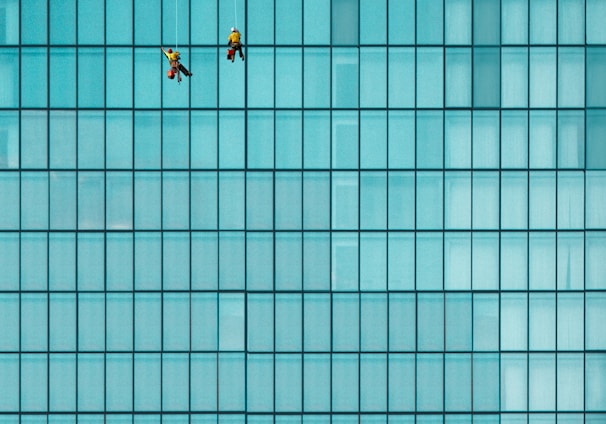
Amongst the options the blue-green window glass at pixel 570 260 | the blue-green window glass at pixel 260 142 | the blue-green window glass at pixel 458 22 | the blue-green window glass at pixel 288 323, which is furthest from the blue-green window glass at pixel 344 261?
the blue-green window glass at pixel 458 22

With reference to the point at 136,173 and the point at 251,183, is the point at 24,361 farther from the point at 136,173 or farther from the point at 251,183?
the point at 251,183

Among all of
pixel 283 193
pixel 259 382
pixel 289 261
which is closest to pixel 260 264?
pixel 289 261

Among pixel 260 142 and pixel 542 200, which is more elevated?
pixel 260 142

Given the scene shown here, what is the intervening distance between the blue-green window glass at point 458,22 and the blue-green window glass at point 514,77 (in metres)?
1.43

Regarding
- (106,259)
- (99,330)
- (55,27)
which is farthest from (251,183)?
(55,27)

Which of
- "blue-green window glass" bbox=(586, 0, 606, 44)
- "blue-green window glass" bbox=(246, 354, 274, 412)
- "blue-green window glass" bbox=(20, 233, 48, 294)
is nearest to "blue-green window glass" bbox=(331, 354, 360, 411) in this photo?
"blue-green window glass" bbox=(246, 354, 274, 412)

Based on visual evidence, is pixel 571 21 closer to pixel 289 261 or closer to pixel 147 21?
pixel 289 261

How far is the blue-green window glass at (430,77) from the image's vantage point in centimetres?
2128

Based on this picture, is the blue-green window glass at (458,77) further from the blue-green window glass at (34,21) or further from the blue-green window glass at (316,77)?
the blue-green window glass at (34,21)

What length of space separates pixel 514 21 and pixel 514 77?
194cm

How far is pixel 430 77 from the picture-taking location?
838 inches

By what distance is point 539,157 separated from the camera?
21.3 metres

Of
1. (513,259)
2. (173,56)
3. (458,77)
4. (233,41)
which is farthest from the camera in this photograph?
(513,259)

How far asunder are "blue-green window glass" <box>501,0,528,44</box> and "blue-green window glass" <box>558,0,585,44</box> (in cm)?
119
